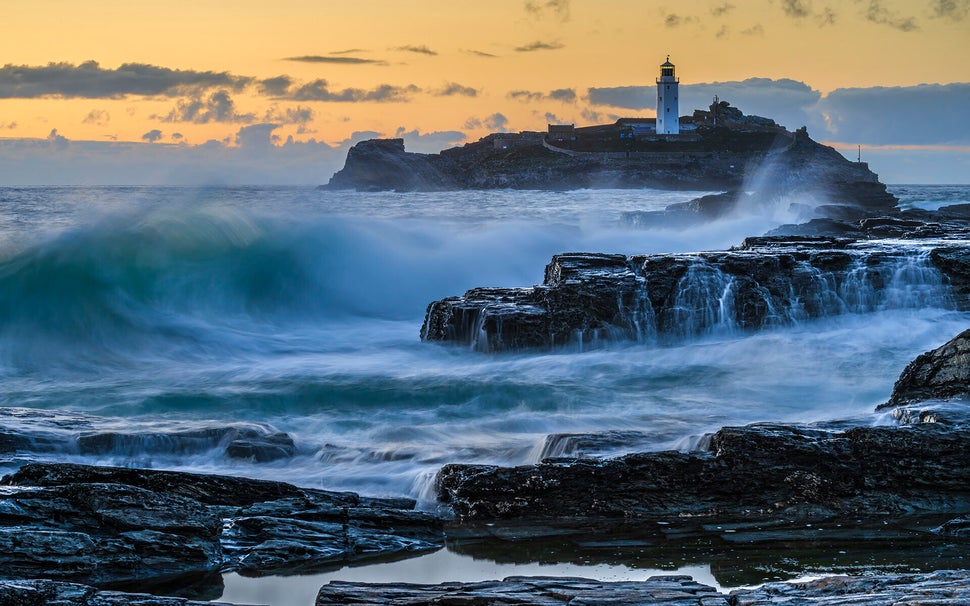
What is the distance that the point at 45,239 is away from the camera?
61.2 feet

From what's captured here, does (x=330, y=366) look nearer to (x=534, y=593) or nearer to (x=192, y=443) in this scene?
(x=192, y=443)

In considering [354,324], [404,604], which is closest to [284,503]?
[404,604]

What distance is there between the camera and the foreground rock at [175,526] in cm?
582

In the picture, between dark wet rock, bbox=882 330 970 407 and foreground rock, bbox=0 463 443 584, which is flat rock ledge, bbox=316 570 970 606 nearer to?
foreground rock, bbox=0 463 443 584

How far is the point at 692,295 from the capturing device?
14.4m

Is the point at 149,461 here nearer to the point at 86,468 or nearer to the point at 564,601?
the point at 86,468

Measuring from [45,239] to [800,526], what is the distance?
1549 cm

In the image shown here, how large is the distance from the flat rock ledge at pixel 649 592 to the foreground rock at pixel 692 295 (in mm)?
8353

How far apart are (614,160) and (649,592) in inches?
3640

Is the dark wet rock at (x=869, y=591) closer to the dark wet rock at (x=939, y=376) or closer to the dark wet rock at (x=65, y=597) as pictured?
the dark wet rock at (x=65, y=597)

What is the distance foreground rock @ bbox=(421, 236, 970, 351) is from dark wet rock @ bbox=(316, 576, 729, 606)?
27.3 ft

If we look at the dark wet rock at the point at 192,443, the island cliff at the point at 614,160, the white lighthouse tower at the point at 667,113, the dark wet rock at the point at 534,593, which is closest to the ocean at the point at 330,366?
the dark wet rock at the point at 192,443

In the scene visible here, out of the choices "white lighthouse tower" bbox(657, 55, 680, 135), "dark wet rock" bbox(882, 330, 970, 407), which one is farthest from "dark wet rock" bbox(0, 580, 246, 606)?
"white lighthouse tower" bbox(657, 55, 680, 135)

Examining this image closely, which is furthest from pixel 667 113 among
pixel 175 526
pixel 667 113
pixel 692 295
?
pixel 175 526
